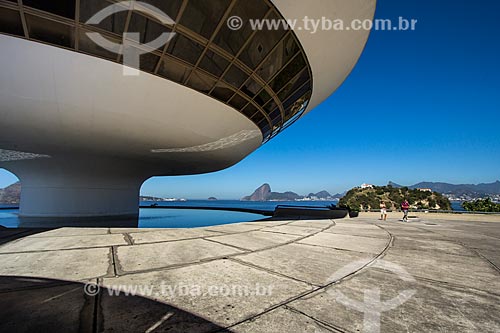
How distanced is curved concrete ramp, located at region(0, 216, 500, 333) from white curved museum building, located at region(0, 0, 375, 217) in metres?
5.32

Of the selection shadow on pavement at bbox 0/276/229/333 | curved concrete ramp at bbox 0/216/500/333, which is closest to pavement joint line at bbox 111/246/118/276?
curved concrete ramp at bbox 0/216/500/333

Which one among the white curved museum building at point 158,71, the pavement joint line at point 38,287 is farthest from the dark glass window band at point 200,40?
the pavement joint line at point 38,287

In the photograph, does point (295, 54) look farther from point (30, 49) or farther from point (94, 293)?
point (94, 293)

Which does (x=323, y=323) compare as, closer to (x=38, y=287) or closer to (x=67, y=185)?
(x=38, y=287)

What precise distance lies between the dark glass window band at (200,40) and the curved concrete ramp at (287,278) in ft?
18.9

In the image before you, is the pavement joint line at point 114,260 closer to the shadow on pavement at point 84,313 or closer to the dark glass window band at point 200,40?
the shadow on pavement at point 84,313

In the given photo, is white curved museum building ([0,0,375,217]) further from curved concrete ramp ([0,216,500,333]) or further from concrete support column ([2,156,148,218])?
curved concrete ramp ([0,216,500,333])

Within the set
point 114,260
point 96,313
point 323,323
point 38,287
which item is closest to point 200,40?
point 114,260

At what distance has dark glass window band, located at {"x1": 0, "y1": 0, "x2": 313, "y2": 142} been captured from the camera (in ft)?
20.9

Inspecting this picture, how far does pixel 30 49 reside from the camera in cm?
682

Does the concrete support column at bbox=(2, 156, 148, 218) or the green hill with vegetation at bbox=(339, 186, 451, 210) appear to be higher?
the concrete support column at bbox=(2, 156, 148, 218)

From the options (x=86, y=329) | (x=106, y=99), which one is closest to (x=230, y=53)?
(x=106, y=99)

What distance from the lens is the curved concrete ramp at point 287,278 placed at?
2.31 m

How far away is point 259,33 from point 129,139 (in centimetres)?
811
